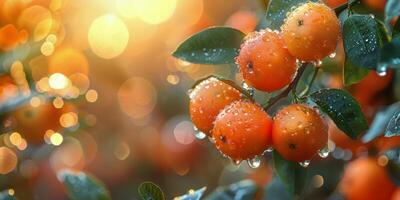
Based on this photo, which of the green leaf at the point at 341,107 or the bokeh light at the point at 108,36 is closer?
the green leaf at the point at 341,107

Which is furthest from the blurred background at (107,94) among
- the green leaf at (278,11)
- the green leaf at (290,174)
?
the green leaf at (278,11)

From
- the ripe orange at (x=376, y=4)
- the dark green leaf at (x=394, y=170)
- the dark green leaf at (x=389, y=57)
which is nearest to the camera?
the dark green leaf at (x=389, y=57)

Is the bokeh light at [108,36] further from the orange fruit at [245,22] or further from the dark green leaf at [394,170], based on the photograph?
the dark green leaf at [394,170]

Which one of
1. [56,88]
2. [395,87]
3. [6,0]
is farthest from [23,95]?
[395,87]

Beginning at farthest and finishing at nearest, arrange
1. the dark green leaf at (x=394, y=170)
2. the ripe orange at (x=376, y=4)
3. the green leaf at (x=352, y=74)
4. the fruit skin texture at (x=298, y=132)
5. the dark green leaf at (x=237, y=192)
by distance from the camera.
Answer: the dark green leaf at (x=394, y=170)
the dark green leaf at (x=237, y=192)
the ripe orange at (x=376, y=4)
the green leaf at (x=352, y=74)
the fruit skin texture at (x=298, y=132)

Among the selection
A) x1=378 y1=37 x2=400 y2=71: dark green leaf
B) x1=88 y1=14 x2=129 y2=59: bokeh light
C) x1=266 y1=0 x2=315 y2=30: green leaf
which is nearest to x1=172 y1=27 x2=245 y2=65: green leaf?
x1=266 y1=0 x2=315 y2=30: green leaf

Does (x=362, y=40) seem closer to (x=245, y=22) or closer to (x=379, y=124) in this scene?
(x=379, y=124)

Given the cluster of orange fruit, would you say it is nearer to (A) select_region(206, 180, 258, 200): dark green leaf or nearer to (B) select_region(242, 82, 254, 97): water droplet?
(B) select_region(242, 82, 254, 97): water droplet

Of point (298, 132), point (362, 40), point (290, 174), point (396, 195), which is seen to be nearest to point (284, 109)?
point (298, 132)
